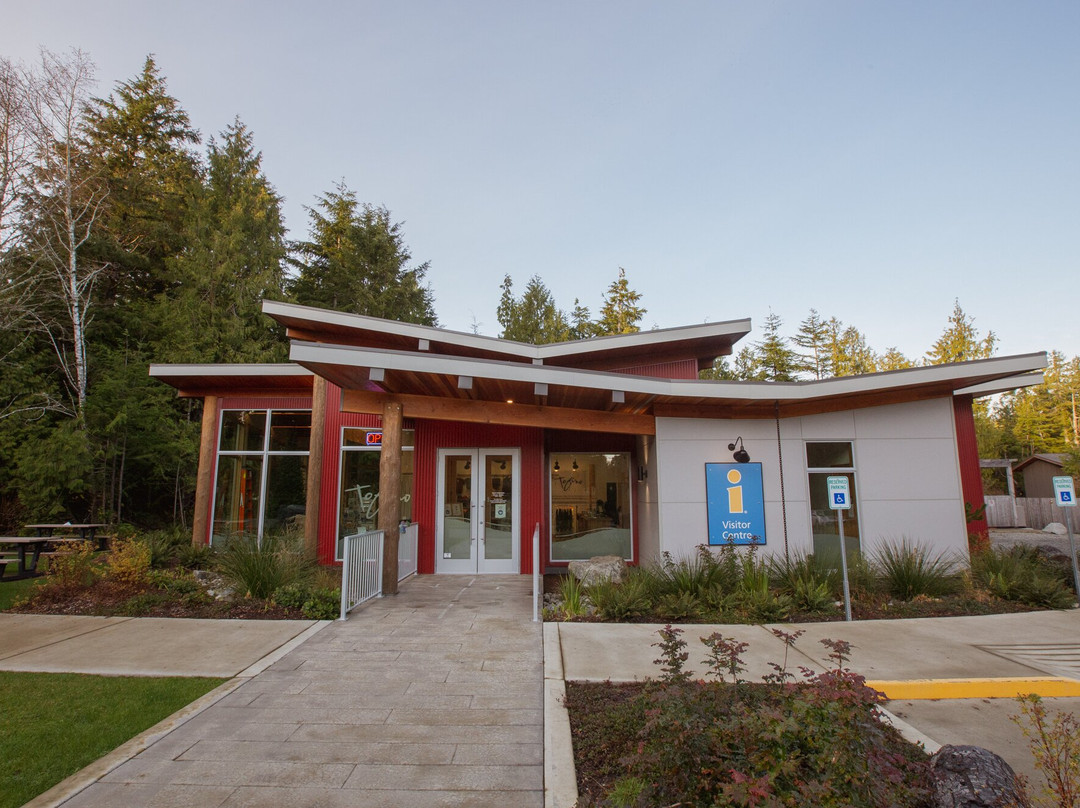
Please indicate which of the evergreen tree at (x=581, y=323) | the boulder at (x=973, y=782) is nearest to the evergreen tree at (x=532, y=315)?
the evergreen tree at (x=581, y=323)

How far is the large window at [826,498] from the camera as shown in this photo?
777cm

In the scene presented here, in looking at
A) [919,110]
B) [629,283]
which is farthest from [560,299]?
[919,110]

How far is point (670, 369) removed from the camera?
10.3 m

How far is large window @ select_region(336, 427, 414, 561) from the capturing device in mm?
10633

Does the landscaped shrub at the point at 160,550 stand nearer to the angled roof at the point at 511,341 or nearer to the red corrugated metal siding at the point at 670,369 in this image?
the angled roof at the point at 511,341

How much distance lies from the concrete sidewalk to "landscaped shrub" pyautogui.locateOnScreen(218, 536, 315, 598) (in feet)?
2.21

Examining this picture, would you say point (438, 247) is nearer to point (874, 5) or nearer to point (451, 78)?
point (451, 78)

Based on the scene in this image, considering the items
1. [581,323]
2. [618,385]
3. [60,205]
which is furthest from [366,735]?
[581,323]

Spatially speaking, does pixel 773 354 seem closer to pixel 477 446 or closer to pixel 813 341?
pixel 813 341

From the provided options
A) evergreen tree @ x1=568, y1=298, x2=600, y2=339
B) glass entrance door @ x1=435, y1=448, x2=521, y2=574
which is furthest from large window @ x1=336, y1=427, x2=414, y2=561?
evergreen tree @ x1=568, y1=298, x2=600, y2=339

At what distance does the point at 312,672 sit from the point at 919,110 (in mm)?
13376

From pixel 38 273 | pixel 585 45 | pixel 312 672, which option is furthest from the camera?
pixel 38 273

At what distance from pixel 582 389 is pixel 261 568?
494 centimetres

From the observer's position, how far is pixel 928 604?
6754mm
